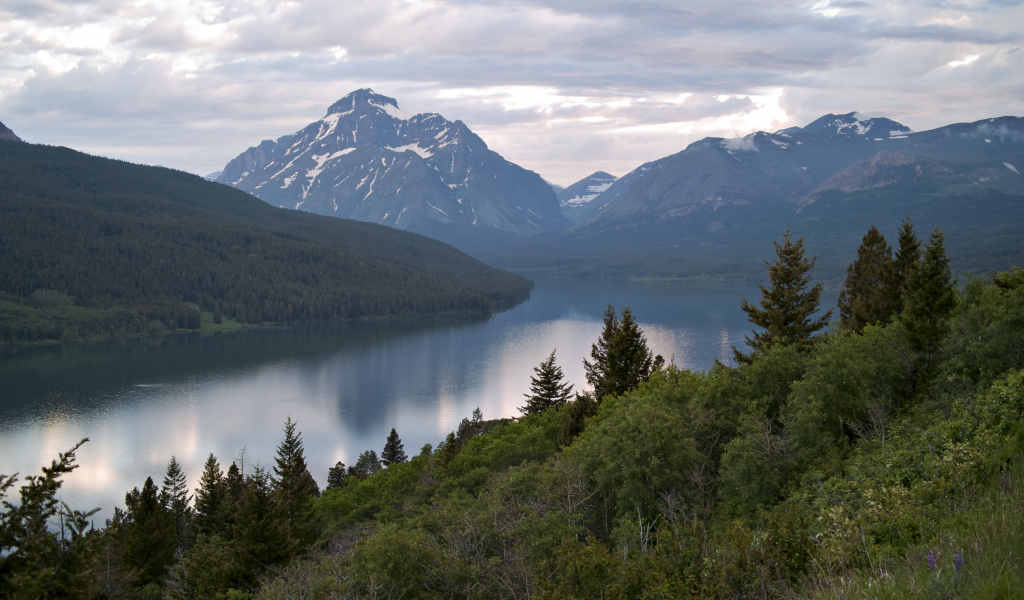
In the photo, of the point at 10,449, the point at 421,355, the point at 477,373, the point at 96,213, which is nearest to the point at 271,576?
the point at 10,449

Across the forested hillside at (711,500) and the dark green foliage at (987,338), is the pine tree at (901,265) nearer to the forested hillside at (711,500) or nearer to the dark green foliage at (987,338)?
the forested hillside at (711,500)

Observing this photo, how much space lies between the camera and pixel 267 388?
82000 millimetres

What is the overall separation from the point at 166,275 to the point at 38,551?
159 metres

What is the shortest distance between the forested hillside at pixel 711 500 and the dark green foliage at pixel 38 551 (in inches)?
1.7

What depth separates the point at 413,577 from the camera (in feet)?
52.3

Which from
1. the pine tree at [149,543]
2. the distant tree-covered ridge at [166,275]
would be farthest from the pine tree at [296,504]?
the distant tree-covered ridge at [166,275]

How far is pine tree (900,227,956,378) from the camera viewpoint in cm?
2325

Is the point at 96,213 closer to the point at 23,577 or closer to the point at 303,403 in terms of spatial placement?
the point at 303,403

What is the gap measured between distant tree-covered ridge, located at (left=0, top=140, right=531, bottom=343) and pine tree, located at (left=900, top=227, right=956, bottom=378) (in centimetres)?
12482

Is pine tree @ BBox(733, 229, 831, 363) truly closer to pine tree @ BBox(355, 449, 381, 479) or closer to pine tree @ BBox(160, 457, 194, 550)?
pine tree @ BBox(160, 457, 194, 550)

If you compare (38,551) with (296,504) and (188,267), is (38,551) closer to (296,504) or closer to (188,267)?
(296,504)

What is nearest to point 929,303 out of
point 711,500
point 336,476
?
point 711,500

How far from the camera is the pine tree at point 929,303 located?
23250 mm

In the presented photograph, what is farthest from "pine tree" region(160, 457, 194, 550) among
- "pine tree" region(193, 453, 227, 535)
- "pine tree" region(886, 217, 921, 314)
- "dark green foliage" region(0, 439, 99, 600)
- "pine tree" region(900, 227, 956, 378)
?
"pine tree" region(886, 217, 921, 314)
